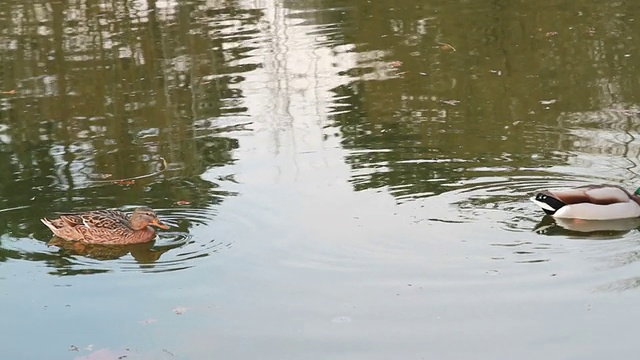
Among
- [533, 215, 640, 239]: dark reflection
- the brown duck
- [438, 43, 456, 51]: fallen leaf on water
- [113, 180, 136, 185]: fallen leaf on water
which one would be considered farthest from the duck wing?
[438, 43, 456, 51]: fallen leaf on water

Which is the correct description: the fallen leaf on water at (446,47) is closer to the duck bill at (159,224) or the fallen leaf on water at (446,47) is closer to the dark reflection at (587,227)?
the dark reflection at (587,227)

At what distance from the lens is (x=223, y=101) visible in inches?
536

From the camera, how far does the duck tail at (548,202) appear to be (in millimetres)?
8961

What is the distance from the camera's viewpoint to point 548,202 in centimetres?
897

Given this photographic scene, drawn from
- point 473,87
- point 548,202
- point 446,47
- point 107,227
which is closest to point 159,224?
point 107,227

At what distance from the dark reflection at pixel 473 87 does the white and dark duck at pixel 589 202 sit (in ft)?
3.32

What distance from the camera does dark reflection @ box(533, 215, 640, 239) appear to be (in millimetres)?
8805

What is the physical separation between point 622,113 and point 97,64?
7809 mm

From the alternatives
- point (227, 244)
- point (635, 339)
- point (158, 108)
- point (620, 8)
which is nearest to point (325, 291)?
point (227, 244)

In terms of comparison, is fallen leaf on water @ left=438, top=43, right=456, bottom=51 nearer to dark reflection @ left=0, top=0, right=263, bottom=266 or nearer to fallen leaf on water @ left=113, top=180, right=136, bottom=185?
dark reflection @ left=0, top=0, right=263, bottom=266

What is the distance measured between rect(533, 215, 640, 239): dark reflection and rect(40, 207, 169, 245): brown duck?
3.10 m

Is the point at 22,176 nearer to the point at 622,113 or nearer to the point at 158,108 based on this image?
the point at 158,108

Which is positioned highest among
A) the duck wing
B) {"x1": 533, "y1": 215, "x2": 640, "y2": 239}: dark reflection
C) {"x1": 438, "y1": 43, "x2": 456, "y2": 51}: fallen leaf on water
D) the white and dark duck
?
{"x1": 438, "y1": 43, "x2": 456, "y2": 51}: fallen leaf on water

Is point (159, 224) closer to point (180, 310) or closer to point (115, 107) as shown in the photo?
point (180, 310)
